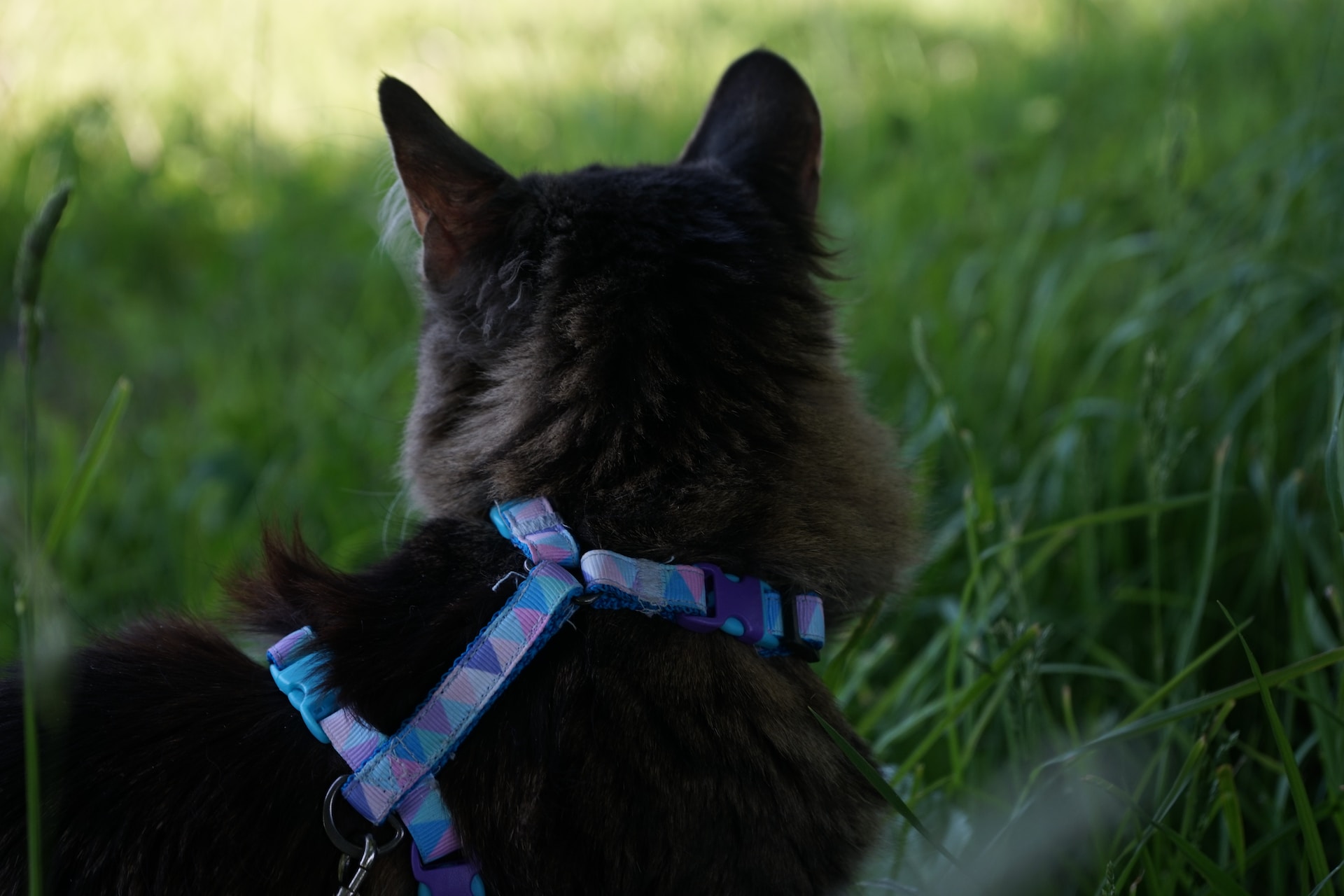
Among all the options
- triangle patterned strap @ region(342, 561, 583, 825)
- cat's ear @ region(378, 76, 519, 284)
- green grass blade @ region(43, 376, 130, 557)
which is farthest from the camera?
cat's ear @ region(378, 76, 519, 284)

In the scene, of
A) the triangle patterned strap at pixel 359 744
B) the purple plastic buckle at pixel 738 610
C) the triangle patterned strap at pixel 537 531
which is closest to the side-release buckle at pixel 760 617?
the purple plastic buckle at pixel 738 610

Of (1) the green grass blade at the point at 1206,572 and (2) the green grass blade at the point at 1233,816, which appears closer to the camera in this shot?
(2) the green grass blade at the point at 1233,816

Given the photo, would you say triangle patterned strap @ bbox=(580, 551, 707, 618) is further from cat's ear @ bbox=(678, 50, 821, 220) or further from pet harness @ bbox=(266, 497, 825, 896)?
cat's ear @ bbox=(678, 50, 821, 220)

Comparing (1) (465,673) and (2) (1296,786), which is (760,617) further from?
(2) (1296,786)

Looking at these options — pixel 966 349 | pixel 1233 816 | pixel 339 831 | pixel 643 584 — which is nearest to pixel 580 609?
pixel 643 584

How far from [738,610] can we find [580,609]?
17 cm

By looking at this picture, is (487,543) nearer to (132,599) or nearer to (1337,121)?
(132,599)

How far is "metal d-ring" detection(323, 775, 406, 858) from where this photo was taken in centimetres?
94

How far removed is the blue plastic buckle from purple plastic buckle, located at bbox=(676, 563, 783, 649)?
37 centimetres

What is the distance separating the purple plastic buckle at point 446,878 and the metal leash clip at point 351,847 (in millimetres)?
38

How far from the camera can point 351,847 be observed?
94 cm

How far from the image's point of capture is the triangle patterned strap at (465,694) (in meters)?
0.95

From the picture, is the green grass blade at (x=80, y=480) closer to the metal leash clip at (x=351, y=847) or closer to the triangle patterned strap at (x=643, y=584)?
the metal leash clip at (x=351, y=847)

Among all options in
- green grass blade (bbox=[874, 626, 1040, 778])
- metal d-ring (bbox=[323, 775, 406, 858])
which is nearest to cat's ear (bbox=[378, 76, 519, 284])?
metal d-ring (bbox=[323, 775, 406, 858])
